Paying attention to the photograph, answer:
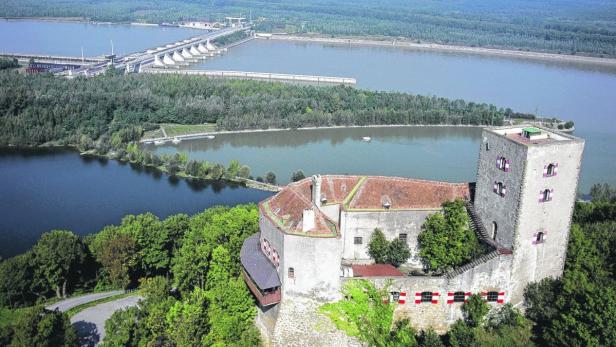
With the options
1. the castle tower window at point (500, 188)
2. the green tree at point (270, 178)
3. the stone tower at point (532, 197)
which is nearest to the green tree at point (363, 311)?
the stone tower at point (532, 197)

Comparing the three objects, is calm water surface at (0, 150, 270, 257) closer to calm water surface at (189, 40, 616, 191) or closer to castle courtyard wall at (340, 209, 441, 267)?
calm water surface at (189, 40, 616, 191)

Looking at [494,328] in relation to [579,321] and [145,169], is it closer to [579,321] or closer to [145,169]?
[579,321]

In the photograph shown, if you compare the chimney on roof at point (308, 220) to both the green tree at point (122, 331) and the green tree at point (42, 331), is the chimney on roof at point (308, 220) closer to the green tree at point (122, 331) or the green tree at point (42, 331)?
the green tree at point (122, 331)

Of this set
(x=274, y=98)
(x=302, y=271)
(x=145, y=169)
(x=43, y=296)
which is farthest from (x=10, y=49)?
(x=302, y=271)

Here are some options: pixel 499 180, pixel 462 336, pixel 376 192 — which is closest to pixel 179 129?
pixel 376 192

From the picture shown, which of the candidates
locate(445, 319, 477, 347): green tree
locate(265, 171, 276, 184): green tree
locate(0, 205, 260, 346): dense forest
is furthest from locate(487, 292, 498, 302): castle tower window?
locate(265, 171, 276, 184): green tree
